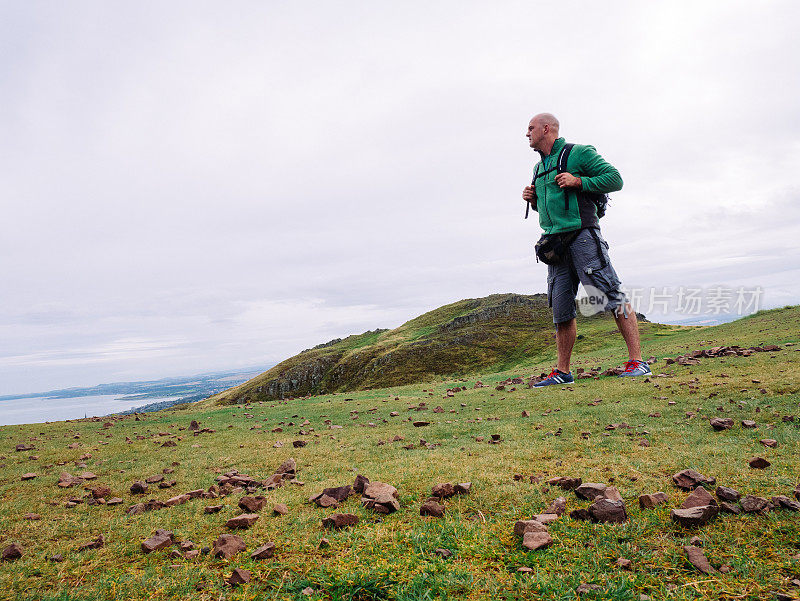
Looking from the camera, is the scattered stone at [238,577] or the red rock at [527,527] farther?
the red rock at [527,527]

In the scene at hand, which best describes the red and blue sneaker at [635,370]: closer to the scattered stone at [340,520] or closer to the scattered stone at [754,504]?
the scattered stone at [754,504]

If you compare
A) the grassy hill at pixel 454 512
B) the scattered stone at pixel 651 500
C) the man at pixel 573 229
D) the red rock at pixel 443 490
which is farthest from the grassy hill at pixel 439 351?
the scattered stone at pixel 651 500

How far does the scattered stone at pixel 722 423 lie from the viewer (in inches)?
172

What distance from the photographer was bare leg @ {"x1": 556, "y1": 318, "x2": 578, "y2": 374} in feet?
29.7

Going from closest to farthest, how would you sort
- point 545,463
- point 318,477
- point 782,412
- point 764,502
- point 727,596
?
point 727,596
point 764,502
point 545,463
point 318,477
point 782,412

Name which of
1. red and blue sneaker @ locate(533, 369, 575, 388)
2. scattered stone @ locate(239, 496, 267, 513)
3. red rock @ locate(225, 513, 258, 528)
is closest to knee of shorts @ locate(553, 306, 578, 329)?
red and blue sneaker @ locate(533, 369, 575, 388)

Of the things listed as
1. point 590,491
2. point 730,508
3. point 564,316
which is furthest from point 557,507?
point 564,316

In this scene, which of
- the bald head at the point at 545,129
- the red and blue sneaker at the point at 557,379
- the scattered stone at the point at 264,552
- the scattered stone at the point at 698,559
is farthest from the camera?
the red and blue sneaker at the point at 557,379

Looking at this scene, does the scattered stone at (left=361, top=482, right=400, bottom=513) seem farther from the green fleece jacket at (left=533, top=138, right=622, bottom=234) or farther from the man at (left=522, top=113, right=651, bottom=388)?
the green fleece jacket at (left=533, top=138, right=622, bottom=234)

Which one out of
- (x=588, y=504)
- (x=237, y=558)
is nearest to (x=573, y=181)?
(x=588, y=504)

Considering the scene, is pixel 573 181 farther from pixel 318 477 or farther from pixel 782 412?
pixel 318 477

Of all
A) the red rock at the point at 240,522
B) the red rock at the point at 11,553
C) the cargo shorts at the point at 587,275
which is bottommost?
the red rock at the point at 240,522

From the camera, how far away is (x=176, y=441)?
6.85 metres

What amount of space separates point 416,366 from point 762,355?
29614mm
